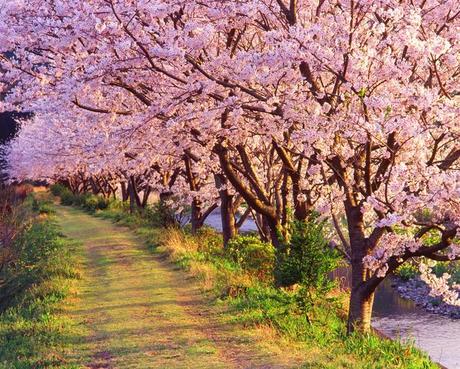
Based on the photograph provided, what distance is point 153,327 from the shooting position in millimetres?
10031

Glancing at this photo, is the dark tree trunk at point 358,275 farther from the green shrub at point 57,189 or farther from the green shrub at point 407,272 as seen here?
the green shrub at point 57,189

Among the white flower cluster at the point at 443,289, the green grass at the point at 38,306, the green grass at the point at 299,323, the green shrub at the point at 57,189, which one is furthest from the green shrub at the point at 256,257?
the green shrub at the point at 57,189

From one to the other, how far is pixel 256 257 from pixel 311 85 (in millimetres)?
7156

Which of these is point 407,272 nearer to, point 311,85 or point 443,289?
point 443,289

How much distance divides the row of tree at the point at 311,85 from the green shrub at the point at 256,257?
357cm

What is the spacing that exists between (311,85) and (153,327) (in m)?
4.36

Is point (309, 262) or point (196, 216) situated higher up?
point (196, 216)

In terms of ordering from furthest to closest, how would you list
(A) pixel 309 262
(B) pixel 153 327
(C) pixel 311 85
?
(A) pixel 309 262 → (B) pixel 153 327 → (C) pixel 311 85

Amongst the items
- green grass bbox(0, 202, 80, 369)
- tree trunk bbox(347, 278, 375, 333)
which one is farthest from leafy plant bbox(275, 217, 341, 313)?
green grass bbox(0, 202, 80, 369)

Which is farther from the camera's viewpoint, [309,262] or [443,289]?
[309,262]

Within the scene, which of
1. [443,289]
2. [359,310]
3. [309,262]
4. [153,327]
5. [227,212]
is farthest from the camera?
[227,212]

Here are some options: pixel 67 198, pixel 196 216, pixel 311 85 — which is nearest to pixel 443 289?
pixel 311 85

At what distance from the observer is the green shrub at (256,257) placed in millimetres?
15656

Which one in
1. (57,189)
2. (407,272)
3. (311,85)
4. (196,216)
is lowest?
(407,272)
